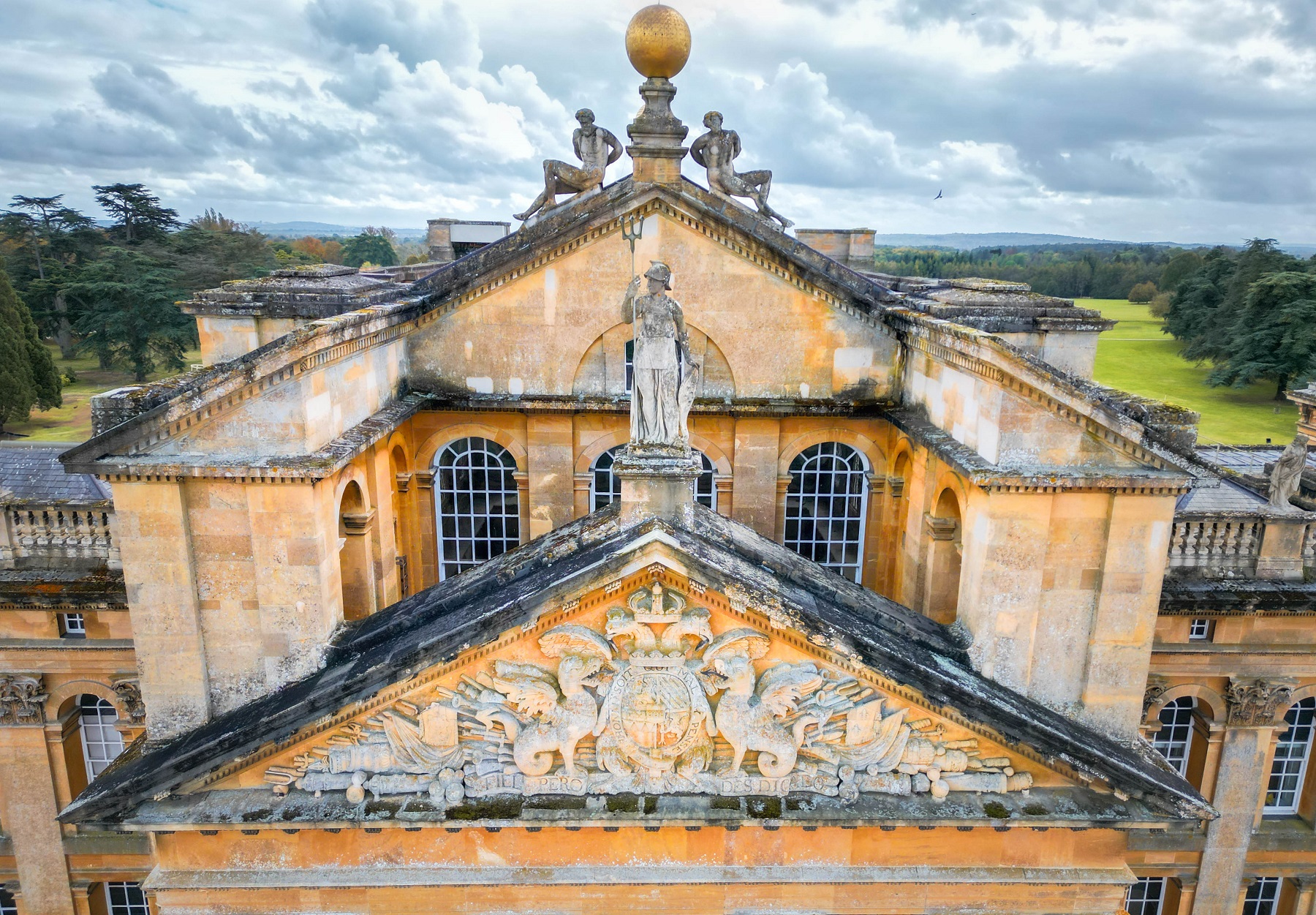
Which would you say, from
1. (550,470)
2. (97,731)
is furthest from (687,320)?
(97,731)

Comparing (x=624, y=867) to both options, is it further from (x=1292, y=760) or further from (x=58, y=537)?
(x=1292, y=760)

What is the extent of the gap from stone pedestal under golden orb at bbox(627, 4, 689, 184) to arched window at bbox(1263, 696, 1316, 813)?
60.3 ft

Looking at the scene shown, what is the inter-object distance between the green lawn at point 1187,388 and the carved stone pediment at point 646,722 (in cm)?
4405

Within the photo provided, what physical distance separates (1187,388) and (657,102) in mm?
76707

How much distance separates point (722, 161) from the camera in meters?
19.1

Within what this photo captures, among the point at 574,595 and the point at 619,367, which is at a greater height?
the point at 619,367

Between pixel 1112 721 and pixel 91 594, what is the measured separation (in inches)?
778

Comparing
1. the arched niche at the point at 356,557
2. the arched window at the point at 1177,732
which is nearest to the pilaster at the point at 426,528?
the arched niche at the point at 356,557

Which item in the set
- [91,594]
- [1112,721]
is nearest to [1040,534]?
[1112,721]

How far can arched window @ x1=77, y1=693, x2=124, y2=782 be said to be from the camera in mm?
19453

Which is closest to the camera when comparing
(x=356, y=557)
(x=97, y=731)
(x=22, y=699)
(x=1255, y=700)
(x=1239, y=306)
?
(x=356, y=557)

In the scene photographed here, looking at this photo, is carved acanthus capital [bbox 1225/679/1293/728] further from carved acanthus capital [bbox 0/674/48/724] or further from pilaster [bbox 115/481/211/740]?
carved acanthus capital [bbox 0/674/48/724]

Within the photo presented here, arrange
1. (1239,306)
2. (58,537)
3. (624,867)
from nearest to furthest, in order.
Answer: (624,867), (58,537), (1239,306)

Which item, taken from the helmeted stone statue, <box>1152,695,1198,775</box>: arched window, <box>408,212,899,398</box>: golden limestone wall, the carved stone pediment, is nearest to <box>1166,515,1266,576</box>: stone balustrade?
<box>1152,695,1198,775</box>: arched window
